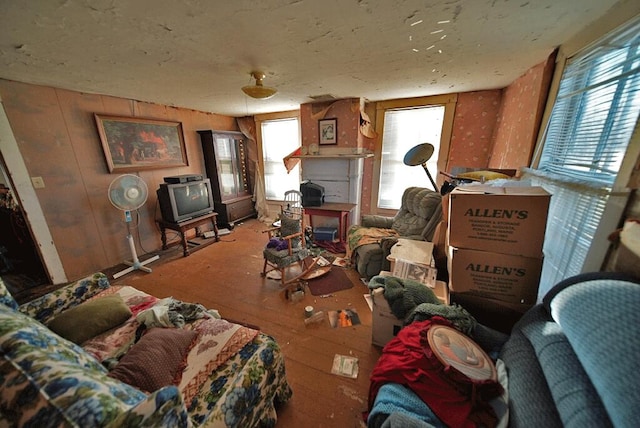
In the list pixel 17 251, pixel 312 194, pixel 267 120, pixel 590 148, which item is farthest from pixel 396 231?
pixel 17 251

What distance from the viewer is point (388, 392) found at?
0.93 m

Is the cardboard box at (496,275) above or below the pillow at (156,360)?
above

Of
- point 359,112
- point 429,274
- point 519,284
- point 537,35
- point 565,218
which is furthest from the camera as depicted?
point 359,112

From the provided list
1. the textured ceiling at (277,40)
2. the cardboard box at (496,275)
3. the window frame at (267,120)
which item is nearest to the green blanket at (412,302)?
the cardboard box at (496,275)

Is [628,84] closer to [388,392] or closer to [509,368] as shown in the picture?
[509,368]

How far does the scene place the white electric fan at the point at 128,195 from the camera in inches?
100

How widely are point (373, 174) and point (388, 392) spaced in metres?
3.13

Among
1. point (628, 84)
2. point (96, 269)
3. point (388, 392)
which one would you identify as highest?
point (628, 84)

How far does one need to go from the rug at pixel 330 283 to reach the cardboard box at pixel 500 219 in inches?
54.1

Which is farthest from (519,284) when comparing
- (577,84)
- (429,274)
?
(577,84)

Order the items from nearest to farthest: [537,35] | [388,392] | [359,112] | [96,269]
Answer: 1. [388,392]
2. [537,35]
3. [96,269]
4. [359,112]

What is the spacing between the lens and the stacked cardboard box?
3.79 ft

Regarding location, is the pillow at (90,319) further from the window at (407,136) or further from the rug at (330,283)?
the window at (407,136)

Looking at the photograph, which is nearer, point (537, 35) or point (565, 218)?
point (565, 218)
